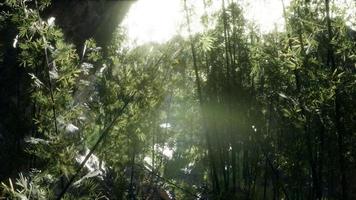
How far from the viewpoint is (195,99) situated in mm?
5969

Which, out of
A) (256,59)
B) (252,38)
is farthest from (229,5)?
(256,59)

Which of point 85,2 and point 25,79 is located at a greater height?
point 85,2

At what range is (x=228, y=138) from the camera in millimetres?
4254

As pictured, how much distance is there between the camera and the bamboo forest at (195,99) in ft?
8.87

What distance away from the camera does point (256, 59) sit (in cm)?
411

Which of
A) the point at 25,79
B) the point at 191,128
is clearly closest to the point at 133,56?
the point at 25,79

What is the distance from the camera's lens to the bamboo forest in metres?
2.71

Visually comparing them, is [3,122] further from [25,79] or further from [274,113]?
[274,113]

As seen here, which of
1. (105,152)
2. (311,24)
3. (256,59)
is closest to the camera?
(311,24)

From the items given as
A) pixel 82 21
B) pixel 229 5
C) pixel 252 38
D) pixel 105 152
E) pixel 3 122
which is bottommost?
pixel 105 152

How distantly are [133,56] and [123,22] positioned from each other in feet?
10.9

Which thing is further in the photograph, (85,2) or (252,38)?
(85,2)

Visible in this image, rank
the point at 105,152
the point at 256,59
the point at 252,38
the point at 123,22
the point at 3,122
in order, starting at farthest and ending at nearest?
the point at 123,22 → the point at 3,122 → the point at 252,38 → the point at 256,59 → the point at 105,152

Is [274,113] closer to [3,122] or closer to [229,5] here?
[229,5]
